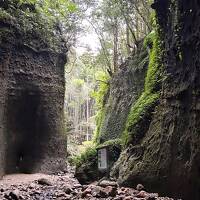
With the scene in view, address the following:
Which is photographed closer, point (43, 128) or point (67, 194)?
point (67, 194)

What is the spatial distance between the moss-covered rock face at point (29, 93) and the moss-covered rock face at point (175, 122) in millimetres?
6442

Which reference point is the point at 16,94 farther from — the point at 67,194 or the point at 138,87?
the point at 67,194

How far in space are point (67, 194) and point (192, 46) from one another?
14.2 ft

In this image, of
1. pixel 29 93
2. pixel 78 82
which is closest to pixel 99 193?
pixel 29 93

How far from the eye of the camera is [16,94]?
12.5m

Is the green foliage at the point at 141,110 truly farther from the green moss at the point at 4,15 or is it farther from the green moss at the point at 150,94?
the green moss at the point at 4,15

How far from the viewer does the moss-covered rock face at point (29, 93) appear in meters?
12.0

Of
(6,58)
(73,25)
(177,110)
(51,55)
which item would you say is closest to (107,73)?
(73,25)

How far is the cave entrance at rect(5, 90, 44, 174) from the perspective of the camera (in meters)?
12.2

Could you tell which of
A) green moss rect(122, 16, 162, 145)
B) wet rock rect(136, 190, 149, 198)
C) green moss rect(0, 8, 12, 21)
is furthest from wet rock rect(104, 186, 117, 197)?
green moss rect(0, 8, 12, 21)

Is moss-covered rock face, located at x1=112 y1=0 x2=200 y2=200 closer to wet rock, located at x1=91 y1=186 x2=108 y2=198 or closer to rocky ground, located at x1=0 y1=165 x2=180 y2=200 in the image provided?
rocky ground, located at x1=0 y1=165 x2=180 y2=200

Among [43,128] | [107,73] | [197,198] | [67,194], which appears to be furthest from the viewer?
[107,73]

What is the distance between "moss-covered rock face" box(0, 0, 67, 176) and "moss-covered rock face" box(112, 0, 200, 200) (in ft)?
21.1

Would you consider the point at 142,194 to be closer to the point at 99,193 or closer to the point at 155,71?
the point at 99,193
